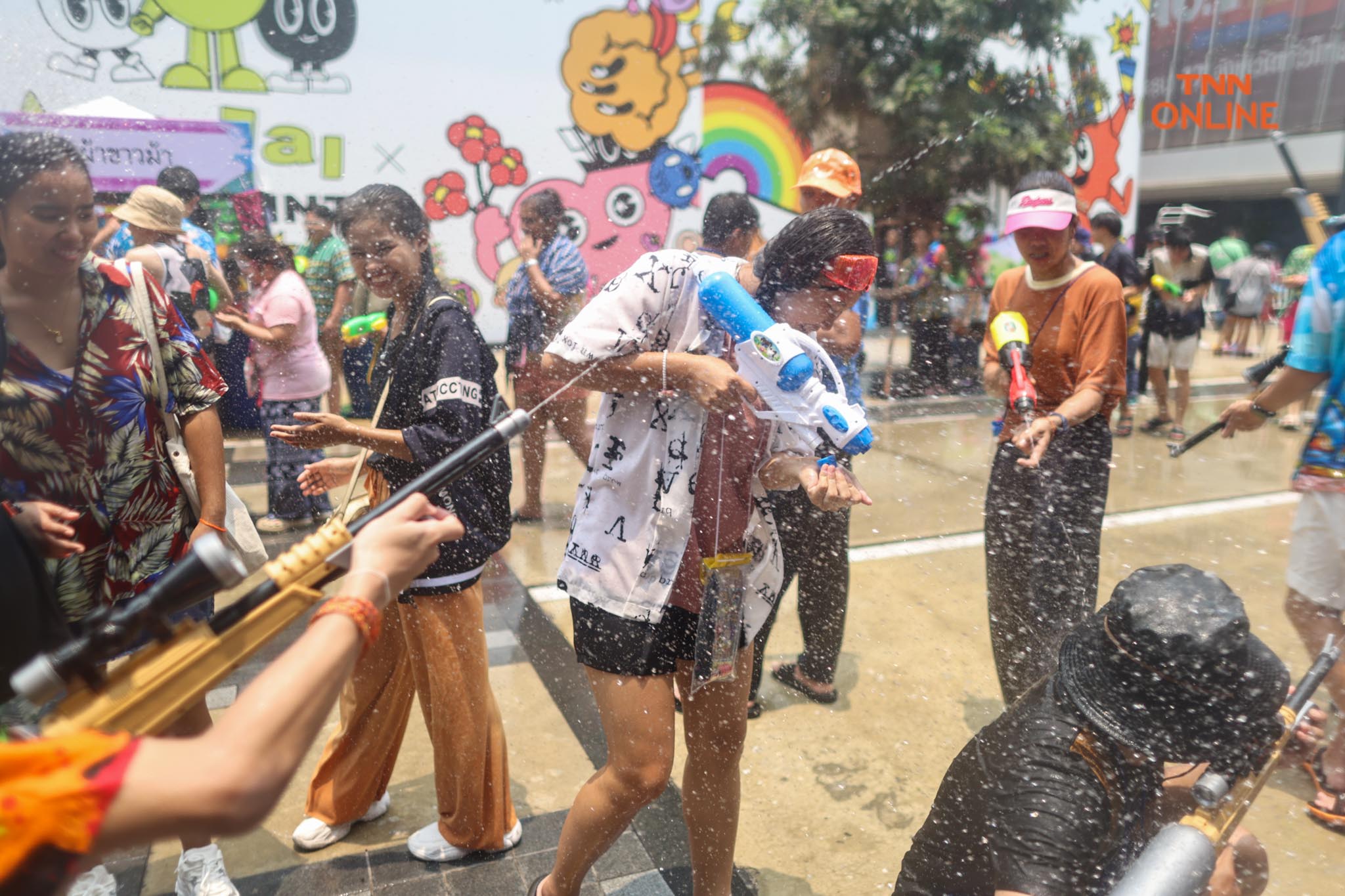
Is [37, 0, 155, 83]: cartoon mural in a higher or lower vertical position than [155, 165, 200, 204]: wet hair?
A: higher

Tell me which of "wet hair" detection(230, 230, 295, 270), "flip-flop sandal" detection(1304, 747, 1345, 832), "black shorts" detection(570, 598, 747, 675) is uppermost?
"wet hair" detection(230, 230, 295, 270)

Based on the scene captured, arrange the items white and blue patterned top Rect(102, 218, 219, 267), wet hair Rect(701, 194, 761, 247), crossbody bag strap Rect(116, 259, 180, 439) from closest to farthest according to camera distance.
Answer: crossbody bag strap Rect(116, 259, 180, 439) < wet hair Rect(701, 194, 761, 247) < white and blue patterned top Rect(102, 218, 219, 267)

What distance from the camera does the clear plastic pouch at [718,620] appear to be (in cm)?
194

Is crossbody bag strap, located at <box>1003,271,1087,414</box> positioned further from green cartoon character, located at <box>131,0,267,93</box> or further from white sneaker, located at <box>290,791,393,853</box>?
green cartoon character, located at <box>131,0,267,93</box>

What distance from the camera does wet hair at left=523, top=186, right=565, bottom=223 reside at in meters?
4.86

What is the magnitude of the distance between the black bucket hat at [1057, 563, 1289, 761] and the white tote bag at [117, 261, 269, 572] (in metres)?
1.93

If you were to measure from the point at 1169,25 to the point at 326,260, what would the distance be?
1572 centimetres

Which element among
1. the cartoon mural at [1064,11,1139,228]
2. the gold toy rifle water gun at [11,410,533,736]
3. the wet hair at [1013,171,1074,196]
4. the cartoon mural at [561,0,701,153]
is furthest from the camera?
the cartoon mural at [1064,11,1139,228]

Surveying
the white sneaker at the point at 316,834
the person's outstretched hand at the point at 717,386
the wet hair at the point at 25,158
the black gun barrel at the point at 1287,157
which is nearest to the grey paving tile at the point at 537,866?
the white sneaker at the point at 316,834

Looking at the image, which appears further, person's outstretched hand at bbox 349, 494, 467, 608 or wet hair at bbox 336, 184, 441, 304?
wet hair at bbox 336, 184, 441, 304

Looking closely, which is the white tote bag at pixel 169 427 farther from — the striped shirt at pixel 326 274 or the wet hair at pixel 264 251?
the striped shirt at pixel 326 274

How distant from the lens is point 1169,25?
15.5m

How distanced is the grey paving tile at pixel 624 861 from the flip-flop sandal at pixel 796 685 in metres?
1.03

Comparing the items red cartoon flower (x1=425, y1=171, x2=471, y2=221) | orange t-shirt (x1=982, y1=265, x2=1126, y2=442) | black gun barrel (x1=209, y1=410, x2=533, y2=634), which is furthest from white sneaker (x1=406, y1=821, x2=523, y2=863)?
red cartoon flower (x1=425, y1=171, x2=471, y2=221)
